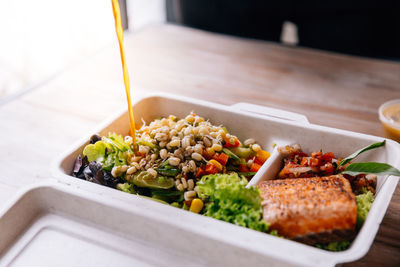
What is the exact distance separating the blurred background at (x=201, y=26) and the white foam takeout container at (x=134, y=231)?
2.35 metres

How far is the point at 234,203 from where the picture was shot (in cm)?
152

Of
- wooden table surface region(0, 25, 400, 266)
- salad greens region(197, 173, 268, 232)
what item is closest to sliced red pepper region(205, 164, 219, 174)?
salad greens region(197, 173, 268, 232)

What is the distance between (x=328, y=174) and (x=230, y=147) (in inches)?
19.5

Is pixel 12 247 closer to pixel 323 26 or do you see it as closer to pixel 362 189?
pixel 362 189

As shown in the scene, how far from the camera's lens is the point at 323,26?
14.1ft

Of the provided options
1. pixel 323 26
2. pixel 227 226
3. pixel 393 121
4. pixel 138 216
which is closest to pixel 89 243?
pixel 138 216

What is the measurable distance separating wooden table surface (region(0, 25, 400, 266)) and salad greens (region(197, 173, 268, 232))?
0.68m

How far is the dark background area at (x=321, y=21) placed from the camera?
415cm

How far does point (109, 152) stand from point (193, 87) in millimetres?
1186

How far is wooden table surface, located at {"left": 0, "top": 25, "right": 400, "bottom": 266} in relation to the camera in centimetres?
228

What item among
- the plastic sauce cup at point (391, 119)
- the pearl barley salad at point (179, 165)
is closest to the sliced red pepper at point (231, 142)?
the pearl barley salad at point (179, 165)

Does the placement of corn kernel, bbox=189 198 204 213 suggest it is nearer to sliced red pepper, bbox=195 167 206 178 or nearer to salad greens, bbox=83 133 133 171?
sliced red pepper, bbox=195 167 206 178

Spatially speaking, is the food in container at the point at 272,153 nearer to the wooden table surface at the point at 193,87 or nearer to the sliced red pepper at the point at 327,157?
the sliced red pepper at the point at 327,157

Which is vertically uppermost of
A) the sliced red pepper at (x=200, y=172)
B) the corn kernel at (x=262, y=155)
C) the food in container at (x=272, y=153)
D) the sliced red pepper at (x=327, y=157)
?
the food in container at (x=272, y=153)
